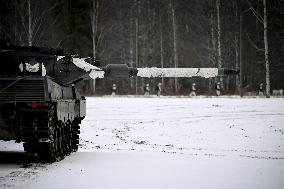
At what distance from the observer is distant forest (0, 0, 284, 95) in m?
37.2

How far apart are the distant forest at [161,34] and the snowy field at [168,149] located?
13.3 m

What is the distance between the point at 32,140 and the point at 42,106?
750mm

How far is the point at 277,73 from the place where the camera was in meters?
45.2

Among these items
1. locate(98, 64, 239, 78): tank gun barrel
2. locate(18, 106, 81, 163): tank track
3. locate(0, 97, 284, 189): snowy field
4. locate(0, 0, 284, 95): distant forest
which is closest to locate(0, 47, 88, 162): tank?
locate(18, 106, 81, 163): tank track

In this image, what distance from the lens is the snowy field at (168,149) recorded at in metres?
8.09

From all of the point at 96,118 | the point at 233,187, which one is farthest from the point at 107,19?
the point at 233,187

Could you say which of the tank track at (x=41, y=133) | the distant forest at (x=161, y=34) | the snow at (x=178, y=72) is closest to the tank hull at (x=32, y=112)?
the tank track at (x=41, y=133)

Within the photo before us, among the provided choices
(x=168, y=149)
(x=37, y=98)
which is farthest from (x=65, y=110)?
(x=168, y=149)

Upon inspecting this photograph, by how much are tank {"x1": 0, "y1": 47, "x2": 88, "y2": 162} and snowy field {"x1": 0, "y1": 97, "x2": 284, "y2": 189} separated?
1.57 ft

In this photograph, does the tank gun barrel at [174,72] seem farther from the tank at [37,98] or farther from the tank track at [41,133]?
the tank track at [41,133]

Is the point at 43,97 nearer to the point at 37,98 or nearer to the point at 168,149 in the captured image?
the point at 37,98

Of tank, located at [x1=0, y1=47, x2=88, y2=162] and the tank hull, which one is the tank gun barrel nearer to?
tank, located at [x1=0, y1=47, x2=88, y2=162]

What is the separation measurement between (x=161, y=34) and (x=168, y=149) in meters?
32.9

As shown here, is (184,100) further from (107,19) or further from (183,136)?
(107,19)
